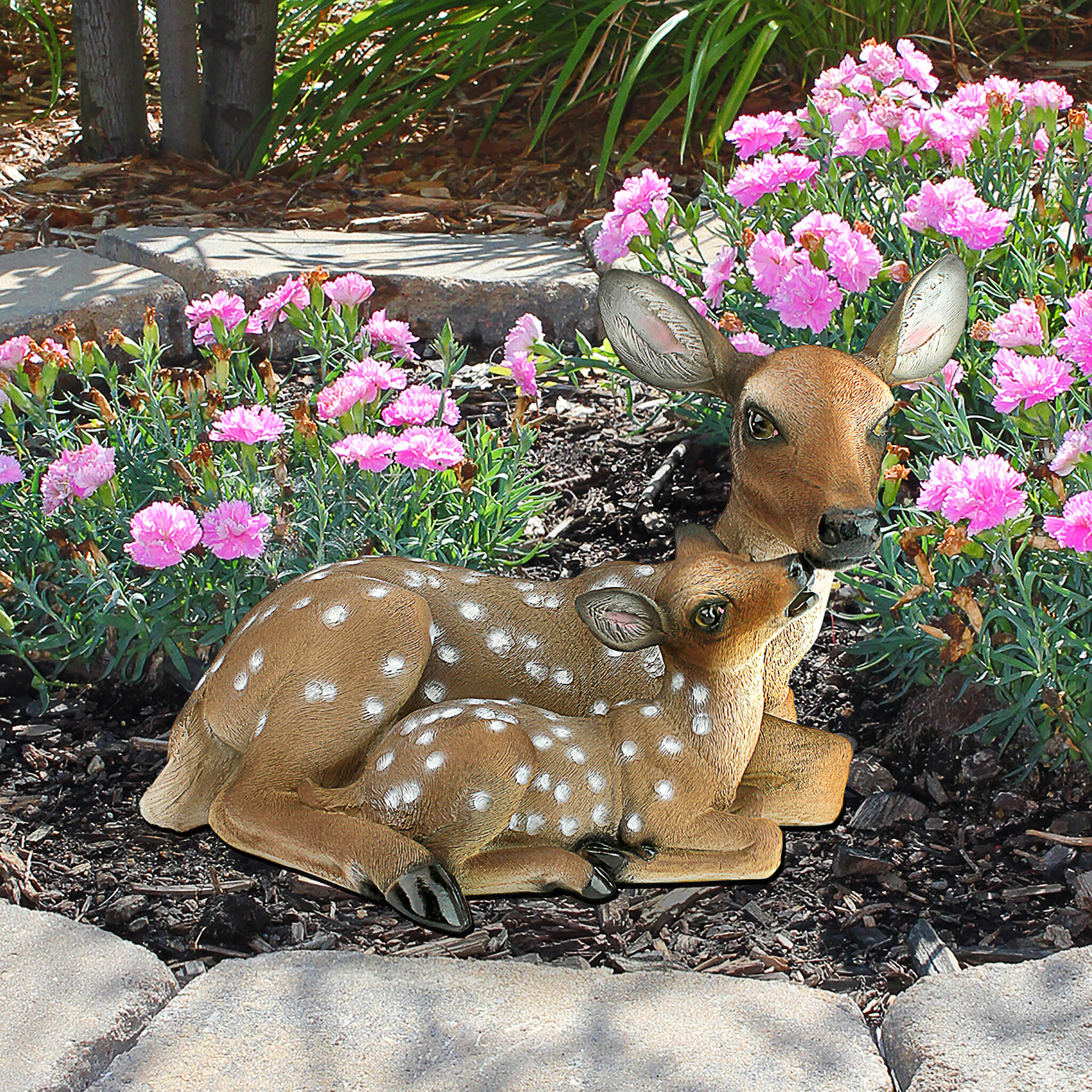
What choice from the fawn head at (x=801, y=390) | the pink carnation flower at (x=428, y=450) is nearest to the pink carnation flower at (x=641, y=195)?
the pink carnation flower at (x=428, y=450)

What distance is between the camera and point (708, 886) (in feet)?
8.64

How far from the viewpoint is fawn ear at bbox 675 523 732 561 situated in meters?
2.54

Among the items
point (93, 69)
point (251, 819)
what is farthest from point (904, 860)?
point (93, 69)

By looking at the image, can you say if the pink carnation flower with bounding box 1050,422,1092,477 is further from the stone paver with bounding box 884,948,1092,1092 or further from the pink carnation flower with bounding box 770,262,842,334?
the stone paver with bounding box 884,948,1092,1092

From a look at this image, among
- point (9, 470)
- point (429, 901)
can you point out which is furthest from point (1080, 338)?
point (9, 470)

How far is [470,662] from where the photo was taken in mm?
2684

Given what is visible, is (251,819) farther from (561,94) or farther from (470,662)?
(561,94)

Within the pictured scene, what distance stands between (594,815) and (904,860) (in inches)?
27.7

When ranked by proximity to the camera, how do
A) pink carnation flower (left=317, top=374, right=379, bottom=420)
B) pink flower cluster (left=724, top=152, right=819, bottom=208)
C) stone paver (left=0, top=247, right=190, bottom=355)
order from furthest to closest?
stone paver (left=0, top=247, right=190, bottom=355), pink flower cluster (left=724, top=152, right=819, bottom=208), pink carnation flower (left=317, top=374, right=379, bottom=420)

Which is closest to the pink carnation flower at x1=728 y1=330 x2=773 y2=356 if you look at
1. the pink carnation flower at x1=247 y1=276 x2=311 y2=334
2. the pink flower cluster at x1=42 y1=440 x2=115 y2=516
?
the pink carnation flower at x1=247 y1=276 x2=311 y2=334

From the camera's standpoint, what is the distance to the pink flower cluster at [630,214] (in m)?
3.73

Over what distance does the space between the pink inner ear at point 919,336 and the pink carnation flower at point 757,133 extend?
121 centimetres

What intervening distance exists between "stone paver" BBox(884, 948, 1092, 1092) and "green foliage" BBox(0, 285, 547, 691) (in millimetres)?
1502

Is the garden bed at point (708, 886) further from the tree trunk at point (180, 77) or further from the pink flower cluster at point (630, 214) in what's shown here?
the tree trunk at point (180, 77)
